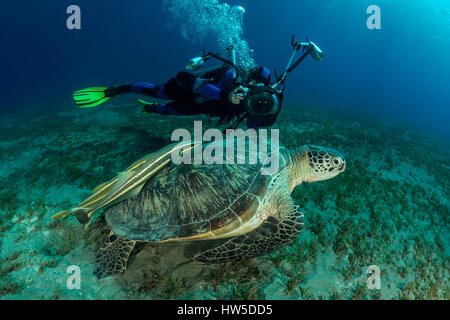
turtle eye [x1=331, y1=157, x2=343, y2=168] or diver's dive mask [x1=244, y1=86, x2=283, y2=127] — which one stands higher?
diver's dive mask [x1=244, y1=86, x2=283, y2=127]

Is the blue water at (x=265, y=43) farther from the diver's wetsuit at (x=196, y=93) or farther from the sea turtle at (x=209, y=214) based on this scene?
the sea turtle at (x=209, y=214)

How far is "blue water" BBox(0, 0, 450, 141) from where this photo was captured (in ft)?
193

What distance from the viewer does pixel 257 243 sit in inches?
82.7

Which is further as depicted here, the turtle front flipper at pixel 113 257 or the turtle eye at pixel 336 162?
the turtle eye at pixel 336 162

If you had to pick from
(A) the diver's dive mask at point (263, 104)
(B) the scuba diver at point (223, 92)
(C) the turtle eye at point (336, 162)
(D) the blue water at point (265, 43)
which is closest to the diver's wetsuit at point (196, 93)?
(B) the scuba diver at point (223, 92)

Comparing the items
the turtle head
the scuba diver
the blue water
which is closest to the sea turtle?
the turtle head

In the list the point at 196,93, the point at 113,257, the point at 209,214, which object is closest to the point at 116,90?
the point at 196,93

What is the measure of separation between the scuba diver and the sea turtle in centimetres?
87

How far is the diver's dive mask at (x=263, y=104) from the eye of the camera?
8.95 ft

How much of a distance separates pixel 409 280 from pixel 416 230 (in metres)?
1.53

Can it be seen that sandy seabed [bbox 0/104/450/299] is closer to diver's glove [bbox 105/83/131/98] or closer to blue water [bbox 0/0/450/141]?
diver's glove [bbox 105/83/131/98]

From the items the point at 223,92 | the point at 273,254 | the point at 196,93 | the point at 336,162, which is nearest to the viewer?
the point at 273,254

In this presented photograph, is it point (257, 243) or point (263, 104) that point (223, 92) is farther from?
point (257, 243)

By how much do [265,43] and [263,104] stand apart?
439ft
